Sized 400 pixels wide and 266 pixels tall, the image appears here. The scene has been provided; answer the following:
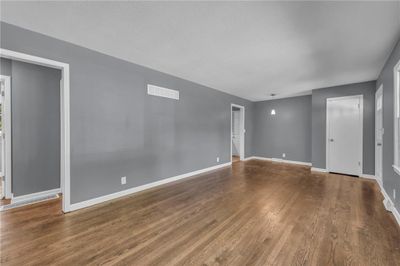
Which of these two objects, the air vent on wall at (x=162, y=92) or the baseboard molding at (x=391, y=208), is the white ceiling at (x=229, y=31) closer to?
the air vent on wall at (x=162, y=92)

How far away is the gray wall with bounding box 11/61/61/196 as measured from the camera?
3.14 metres

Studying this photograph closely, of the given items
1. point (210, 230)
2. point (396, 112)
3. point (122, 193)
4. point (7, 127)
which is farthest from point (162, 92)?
point (396, 112)

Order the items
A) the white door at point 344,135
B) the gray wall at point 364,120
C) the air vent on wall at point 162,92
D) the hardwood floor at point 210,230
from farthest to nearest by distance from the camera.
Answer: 1. the white door at point 344,135
2. the gray wall at point 364,120
3. the air vent on wall at point 162,92
4. the hardwood floor at point 210,230

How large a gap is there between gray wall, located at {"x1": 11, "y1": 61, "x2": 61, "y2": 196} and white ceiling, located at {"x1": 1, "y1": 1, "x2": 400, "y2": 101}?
1380mm

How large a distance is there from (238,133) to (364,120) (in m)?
4.32

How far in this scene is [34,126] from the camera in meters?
3.33

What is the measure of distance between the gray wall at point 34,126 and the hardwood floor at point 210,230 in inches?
27.7

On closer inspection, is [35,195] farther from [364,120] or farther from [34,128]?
[364,120]

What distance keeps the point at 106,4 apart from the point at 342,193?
4927 mm

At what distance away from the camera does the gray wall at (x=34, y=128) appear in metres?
3.14

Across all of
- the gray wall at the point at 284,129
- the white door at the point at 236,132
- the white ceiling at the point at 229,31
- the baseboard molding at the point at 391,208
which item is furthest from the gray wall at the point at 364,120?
the white door at the point at 236,132

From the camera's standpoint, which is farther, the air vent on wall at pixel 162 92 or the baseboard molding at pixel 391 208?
the air vent on wall at pixel 162 92

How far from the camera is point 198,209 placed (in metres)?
2.78

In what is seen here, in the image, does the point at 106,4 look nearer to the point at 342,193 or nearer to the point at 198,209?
the point at 198,209
